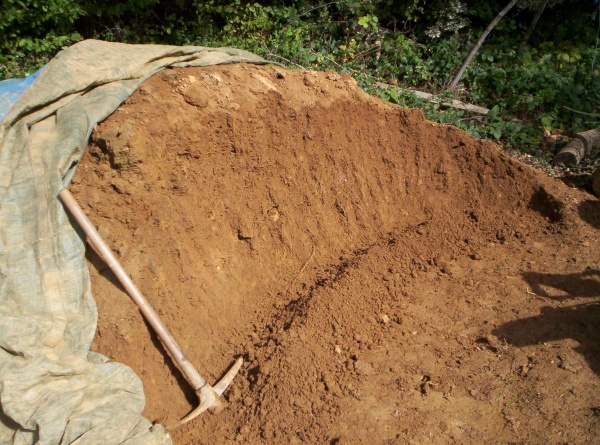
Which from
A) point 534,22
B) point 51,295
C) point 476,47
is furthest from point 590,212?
point 51,295

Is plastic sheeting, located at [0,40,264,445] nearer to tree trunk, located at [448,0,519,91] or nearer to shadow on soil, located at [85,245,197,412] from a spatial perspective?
shadow on soil, located at [85,245,197,412]

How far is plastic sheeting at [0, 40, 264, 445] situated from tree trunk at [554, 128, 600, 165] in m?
4.72

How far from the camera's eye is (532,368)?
11.7 feet

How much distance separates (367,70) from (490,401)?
5.13 m

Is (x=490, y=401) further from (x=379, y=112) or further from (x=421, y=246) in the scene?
(x=379, y=112)

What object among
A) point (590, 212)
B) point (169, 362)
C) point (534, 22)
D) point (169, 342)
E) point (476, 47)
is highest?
point (534, 22)

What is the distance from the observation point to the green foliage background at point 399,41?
6.71 meters

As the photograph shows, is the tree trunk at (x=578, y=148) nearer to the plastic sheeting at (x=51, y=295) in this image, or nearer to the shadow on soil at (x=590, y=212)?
the shadow on soil at (x=590, y=212)

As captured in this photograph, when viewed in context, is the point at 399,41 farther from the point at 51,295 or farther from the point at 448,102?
the point at 51,295

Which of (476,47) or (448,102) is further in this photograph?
(476,47)

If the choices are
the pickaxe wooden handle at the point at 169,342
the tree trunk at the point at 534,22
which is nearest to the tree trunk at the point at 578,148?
the tree trunk at the point at 534,22

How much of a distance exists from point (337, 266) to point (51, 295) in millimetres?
2301

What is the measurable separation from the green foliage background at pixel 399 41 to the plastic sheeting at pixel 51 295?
385 centimetres

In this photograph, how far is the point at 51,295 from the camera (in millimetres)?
3281
